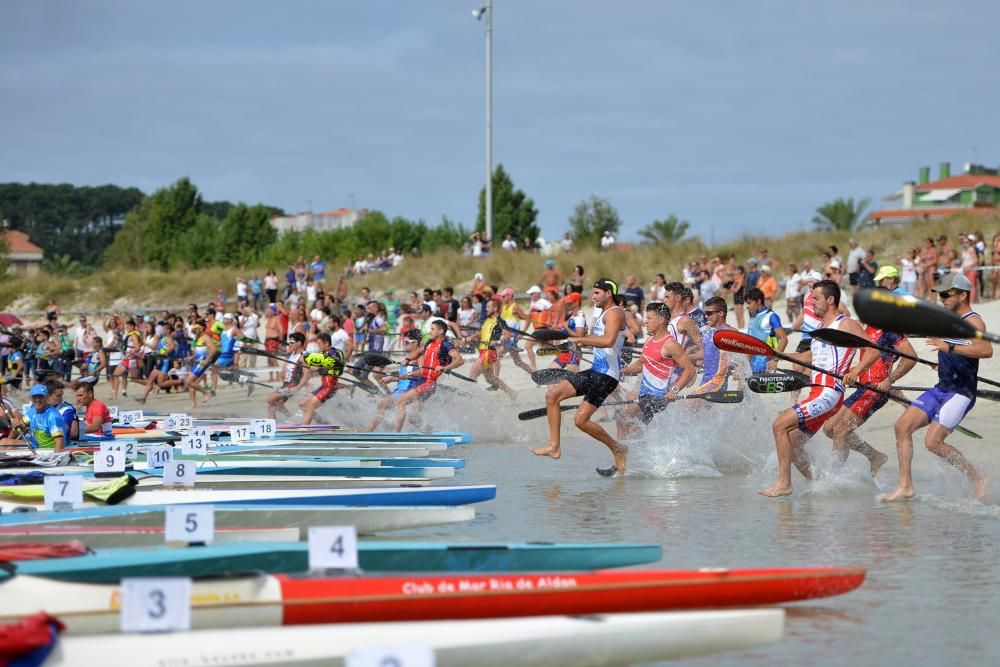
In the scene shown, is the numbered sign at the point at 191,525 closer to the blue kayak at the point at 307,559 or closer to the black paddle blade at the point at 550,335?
the blue kayak at the point at 307,559

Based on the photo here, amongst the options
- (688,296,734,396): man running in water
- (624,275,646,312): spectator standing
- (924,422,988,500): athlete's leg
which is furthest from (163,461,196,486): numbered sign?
(624,275,646,312): spectator standing

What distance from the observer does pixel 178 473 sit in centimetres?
864

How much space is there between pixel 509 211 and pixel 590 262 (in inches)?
1075

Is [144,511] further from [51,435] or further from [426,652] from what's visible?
[51,435]

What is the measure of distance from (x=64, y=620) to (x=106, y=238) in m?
150

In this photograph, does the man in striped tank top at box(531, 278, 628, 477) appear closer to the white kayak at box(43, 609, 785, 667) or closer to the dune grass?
the white kayak at box(43, 609, 785, 667)

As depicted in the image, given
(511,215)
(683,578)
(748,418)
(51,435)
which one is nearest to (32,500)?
(51,435)

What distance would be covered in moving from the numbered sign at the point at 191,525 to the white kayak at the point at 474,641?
1.26 metres

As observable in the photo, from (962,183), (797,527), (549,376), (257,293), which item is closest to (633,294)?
(549,376)

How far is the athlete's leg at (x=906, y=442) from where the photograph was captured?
30.1 ft

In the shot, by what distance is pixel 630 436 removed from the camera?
12219 mm

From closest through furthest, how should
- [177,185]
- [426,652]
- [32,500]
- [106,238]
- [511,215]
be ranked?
[426,652]
[32,500]
[511,215]
[177,185]
[106,238]

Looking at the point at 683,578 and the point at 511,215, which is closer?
the point at 683,578

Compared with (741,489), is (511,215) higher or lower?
higher
